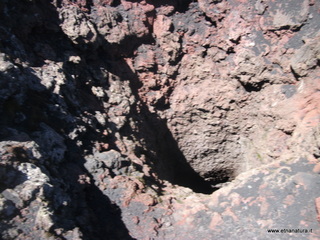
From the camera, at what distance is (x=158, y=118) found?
4004 mm

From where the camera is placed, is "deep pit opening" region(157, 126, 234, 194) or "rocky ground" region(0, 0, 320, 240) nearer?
"rocky ground" region(0, 0, 320, 240)

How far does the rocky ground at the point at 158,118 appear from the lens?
2.22m

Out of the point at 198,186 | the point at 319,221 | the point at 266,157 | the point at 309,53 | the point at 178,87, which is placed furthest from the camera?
the point at 198,186

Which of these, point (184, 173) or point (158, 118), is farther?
point (184, 173)

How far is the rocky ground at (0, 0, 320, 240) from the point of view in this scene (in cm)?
222

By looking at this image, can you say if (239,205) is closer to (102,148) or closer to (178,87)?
(102,148)

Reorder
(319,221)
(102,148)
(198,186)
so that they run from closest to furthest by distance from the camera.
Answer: (319,221) → (102,148) → (198,186)

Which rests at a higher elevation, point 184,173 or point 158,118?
point 158,118

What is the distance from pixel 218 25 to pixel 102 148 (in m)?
2.17

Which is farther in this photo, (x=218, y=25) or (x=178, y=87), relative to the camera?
(x=178, y=87)

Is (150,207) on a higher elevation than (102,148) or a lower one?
lower

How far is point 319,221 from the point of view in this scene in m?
2.23

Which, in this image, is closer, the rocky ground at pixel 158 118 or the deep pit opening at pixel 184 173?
the rocky ground at pixel 158 118

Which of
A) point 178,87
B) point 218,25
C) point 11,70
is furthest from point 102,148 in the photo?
point 218,25
